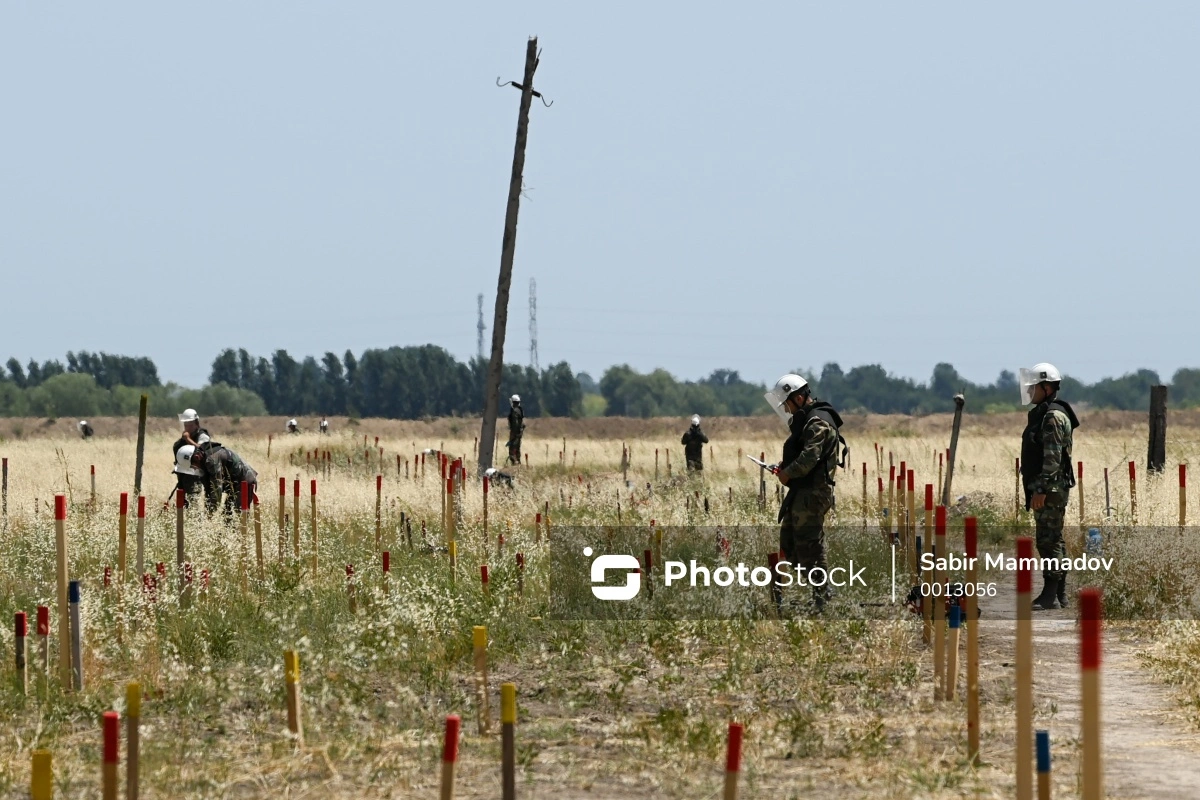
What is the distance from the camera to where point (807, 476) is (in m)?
10.5

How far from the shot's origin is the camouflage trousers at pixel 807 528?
10.5 m

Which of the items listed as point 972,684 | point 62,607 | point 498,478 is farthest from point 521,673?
point 498,478

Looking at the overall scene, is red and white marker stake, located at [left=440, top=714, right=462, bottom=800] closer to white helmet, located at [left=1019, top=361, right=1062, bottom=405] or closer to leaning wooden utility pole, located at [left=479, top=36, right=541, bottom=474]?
white helmet, located at [left=1019, top=361, right=1062, bottom=405]

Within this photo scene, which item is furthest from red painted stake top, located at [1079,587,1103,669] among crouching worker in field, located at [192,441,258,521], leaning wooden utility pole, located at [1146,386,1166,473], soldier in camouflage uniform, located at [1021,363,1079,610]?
leaning wooden utility pole, located at [1146,386,1166,473]

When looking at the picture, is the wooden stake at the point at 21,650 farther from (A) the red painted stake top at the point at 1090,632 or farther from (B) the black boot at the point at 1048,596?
(B) the black boot at the point at 1048,596

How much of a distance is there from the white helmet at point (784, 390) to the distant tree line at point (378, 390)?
70.7 m

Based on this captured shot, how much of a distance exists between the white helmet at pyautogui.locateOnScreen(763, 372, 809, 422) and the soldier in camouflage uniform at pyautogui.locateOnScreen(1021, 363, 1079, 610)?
1.84 meters

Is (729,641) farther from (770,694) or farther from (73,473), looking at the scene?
(73,473)

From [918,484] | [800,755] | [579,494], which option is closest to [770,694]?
[800,755]

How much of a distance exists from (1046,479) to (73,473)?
16.5 metres

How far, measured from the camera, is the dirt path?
20.0ft

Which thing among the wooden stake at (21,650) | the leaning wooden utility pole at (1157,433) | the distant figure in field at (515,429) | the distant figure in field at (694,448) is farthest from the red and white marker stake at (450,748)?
the distant figure in field at (515,429)

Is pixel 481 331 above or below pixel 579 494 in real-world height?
above

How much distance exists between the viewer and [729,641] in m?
9.06
